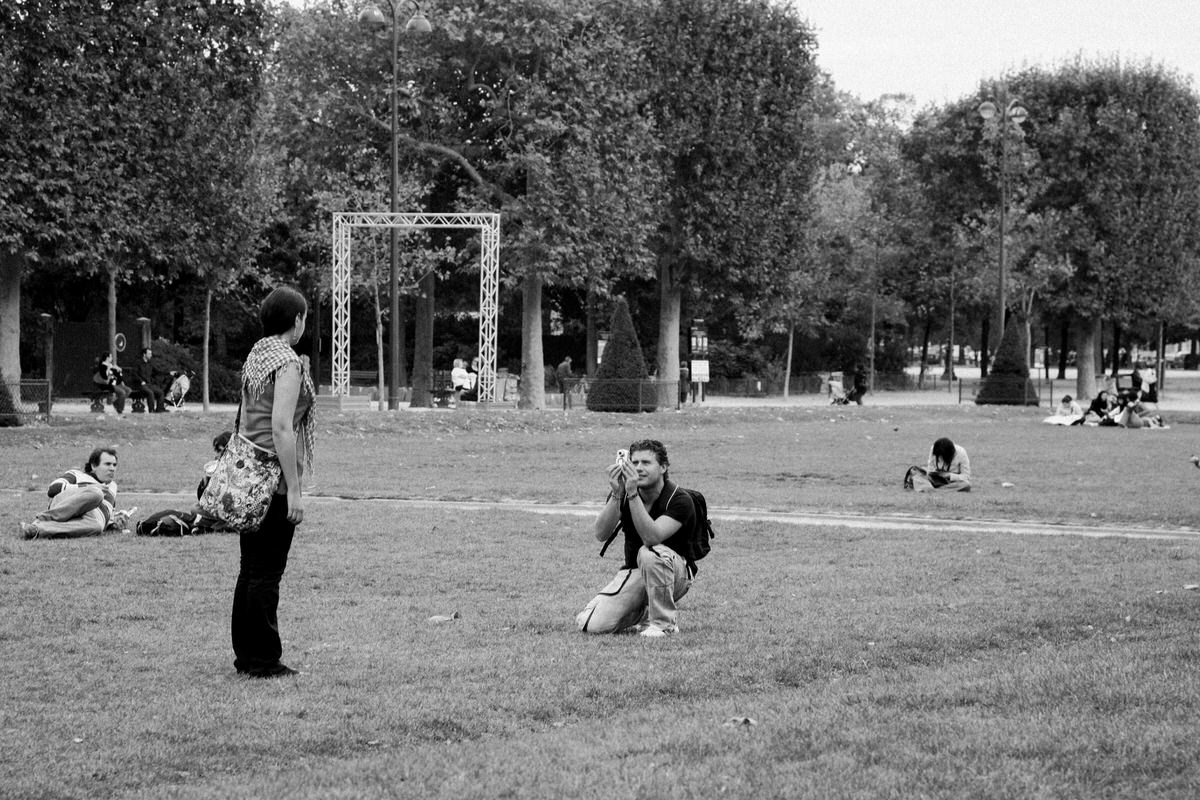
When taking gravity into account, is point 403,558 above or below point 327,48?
below

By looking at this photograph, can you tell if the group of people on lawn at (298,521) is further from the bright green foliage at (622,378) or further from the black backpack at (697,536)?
the bright green foliage at (622,378)

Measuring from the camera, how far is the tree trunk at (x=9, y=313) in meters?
29.7

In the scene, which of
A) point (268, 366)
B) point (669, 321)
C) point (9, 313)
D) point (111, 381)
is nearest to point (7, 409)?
point (9, 313)

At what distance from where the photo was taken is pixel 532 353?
4181 cm

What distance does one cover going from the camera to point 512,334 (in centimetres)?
6019

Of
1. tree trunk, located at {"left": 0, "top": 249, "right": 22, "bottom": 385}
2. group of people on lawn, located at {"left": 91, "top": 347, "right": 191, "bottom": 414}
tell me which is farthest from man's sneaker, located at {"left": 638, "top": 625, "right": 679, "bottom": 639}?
group of people on lawn, located at {"left": 91, "top": 347, "right": 191, "bottom": 414}

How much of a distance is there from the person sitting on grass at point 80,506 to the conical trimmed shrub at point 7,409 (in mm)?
15065

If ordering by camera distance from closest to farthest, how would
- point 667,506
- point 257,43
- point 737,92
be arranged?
point 667,506, point 257,43, point 737,92

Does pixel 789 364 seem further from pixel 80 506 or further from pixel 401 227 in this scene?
pixel 80 506

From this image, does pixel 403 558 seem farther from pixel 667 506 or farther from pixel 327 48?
pixel 327 48

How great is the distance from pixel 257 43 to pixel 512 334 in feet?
91.0

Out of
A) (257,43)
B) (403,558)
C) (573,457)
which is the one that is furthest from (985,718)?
(257,43)

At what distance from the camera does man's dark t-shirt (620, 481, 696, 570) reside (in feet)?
29.5

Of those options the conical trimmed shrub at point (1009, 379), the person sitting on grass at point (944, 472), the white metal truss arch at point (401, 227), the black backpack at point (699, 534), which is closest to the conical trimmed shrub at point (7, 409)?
the white metal truss arch at point (401, 227)
